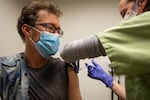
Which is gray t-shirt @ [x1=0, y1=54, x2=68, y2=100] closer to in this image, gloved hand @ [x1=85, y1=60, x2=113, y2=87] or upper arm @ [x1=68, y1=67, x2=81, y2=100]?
upper arm @ [x1=68, y1=67, x2=81, y2=100]

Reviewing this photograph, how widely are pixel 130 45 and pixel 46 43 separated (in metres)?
1.17

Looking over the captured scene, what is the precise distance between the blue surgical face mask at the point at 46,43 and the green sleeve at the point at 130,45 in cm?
112

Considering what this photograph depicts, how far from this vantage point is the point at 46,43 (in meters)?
1.82

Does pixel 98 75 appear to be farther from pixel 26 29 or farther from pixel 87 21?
pixel 87 21

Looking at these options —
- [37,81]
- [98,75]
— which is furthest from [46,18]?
[98,75]

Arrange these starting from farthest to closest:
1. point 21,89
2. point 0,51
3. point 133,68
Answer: point 0,51 < point 21,89 < point 133,68

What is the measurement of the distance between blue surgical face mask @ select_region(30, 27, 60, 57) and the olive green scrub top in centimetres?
110

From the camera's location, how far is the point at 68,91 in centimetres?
172

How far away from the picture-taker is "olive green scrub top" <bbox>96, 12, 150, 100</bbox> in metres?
0.71

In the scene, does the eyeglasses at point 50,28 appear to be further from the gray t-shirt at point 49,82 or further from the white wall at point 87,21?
the white wall at point 87,21

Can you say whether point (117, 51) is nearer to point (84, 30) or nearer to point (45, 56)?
point (45, 56)

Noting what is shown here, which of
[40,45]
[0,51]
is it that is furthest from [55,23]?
[0,51]

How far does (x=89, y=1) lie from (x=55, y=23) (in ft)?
5.99

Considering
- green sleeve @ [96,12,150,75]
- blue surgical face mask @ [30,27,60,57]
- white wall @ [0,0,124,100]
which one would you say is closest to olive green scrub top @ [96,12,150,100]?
green sleeve @ [96,12,150,75]
